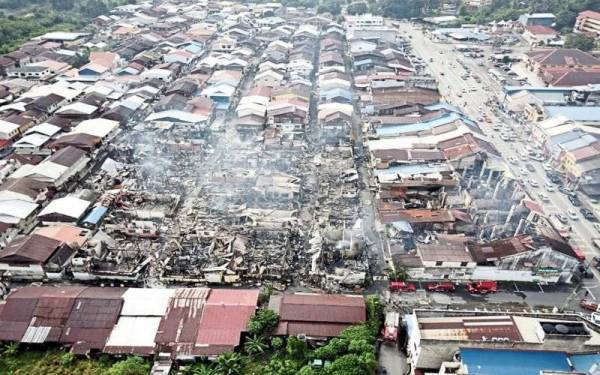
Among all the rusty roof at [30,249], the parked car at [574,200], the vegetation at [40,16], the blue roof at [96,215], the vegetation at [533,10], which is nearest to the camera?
the rusty roof at [30,249]

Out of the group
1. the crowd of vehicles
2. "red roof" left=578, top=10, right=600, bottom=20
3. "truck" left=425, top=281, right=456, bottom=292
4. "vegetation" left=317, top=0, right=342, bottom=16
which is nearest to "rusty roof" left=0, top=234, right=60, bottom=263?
the crowd of vehicles

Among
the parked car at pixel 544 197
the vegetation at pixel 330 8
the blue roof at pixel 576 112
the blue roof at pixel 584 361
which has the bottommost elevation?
the parked car at pixel 544 197

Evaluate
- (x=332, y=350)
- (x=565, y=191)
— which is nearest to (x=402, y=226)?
(x=332, y=350)

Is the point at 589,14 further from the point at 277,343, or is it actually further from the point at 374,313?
the point at 277,343

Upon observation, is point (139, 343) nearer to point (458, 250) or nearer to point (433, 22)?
point (458, 250)

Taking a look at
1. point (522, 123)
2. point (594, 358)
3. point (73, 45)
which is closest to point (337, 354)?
point (594, 358)

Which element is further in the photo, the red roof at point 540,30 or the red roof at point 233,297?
the red roof at point 540,30

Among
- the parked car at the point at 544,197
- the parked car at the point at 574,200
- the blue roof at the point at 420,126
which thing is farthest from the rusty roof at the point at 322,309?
the parked car at the point at 574,200

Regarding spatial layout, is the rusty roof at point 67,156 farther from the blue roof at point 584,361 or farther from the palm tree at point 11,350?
the blue roof at point 584,361
